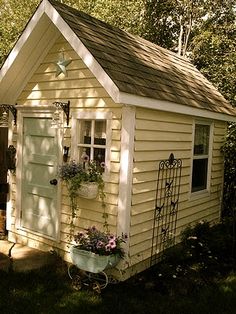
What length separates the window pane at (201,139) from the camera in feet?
24.4

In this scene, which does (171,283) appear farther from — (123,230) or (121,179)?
(121,179)

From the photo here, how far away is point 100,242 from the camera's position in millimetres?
4938

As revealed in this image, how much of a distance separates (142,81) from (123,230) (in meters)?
2.31

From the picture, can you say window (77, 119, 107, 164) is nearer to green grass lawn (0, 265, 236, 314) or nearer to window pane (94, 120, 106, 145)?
window pane (94, 120, 106, 145)

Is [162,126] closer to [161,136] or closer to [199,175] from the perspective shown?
[161,136]

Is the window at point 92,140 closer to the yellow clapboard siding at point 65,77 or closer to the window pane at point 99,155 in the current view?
the window pane at point 99,155

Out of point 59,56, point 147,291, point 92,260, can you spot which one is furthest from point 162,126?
point 147,291

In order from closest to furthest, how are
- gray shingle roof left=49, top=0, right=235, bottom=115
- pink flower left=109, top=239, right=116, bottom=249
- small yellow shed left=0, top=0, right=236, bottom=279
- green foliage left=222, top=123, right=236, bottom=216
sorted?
pink flower left=109, top=239, right=116, bottom=249, gray shingle roof left=49, top=0, right=235, bottom=115, small yellow shed left=0, top=0, right=236, bottom=279, green foliage left=222, top=123, right=236, bottom=216

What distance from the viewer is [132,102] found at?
193 inches

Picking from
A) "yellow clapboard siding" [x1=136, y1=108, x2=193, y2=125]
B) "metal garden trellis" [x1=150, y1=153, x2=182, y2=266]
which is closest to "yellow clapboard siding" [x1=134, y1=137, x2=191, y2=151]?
"metal garden trellis" [x1=150, y1=153, x2=182, y2=266]

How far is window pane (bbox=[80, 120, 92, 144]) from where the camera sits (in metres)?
5.80

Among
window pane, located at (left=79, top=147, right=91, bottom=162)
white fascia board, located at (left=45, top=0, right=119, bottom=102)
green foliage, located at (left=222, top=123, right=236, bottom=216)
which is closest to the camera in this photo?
white fascia board, located at (left=45, top=0, right=119, bottom=102)

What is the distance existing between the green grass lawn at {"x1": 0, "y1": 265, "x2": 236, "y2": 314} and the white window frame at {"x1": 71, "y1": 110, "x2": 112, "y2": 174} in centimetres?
180

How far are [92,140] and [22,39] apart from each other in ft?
6.60
